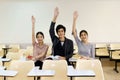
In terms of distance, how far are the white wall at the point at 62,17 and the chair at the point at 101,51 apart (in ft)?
1.11

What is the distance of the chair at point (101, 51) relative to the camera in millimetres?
7466

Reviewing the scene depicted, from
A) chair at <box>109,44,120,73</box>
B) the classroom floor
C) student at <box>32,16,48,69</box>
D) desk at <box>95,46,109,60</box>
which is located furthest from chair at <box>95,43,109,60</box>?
student at <box>32,16,48,69</box>

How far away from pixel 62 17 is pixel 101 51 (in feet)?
6.18

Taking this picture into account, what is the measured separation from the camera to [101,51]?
7.76 meters

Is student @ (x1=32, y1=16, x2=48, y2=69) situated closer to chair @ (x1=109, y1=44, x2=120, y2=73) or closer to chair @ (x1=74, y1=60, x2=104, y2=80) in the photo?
chair @ (x1=74, y1=60, x2=104, y2=80)

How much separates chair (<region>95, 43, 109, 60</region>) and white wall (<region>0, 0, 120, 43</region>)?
Result: 34 centimetres

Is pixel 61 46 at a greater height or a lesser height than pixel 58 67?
greater

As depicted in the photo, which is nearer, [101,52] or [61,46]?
[61,46]

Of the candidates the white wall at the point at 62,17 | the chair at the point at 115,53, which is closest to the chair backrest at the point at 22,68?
the chair at the point at 115,53

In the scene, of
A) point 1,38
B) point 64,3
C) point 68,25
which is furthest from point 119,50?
point 1,38

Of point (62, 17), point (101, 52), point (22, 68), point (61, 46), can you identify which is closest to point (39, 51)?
point (61, 46)

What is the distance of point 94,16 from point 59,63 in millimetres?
4664

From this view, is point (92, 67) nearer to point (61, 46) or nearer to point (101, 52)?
point (61, 46)

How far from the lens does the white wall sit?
810 cm
